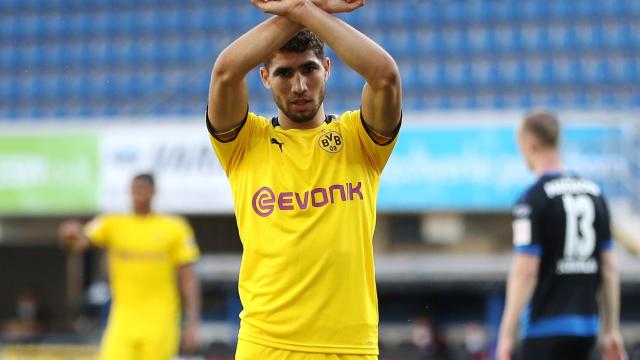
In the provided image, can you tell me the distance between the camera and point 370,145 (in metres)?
3.33

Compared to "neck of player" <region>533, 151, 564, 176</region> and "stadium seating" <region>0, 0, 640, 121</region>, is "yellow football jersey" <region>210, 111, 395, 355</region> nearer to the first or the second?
"neck of player" <region>533, 151, 564, 176</region>

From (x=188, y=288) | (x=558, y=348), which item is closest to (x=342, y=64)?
(x=188, y=288)

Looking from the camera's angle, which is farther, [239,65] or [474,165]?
[474,165]

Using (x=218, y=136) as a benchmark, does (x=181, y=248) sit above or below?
below

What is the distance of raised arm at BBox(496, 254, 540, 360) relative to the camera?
4605mm

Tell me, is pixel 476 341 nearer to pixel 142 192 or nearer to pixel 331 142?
pixel 142 192

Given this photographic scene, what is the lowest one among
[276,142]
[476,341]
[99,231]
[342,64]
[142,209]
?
[476,341]

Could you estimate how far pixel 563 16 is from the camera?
55.1 feet

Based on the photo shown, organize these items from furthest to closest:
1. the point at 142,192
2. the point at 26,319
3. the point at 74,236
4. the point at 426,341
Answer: the point at 26,319 < the point at 426,341 < the point at 142,192 < the point at 74,236

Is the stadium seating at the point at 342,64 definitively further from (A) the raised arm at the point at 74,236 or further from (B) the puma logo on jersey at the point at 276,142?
(B) the puma logo on jersey at the point at 276,142

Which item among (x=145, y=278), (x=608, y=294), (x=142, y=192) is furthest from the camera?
(x=142, y=192)

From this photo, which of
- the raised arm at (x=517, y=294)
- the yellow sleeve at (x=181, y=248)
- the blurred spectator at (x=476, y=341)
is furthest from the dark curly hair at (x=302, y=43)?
the blurred spectator at (x=476, y=341)

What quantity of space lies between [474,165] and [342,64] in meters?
4.49

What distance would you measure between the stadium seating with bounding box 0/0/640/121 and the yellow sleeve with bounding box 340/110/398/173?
12.8 metres
